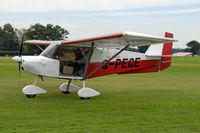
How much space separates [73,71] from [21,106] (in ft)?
8.44

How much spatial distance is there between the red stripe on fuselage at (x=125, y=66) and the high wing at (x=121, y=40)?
1.04 m

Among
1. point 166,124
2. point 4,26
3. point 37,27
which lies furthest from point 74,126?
point 4,26

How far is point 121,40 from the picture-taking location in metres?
8.59

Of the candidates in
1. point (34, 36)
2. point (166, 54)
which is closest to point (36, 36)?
point (34, 36)

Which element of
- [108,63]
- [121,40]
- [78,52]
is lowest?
[108,63]

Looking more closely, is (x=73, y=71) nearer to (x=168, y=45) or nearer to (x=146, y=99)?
(x=146, y=99)

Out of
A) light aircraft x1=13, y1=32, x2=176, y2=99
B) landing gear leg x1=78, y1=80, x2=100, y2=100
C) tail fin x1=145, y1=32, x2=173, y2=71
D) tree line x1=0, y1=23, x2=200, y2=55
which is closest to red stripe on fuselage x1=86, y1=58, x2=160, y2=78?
light aircraft x1=13, y1=32, x2=176, y2=99

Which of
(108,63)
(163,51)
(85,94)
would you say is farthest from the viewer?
(163,51)

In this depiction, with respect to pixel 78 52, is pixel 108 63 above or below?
below

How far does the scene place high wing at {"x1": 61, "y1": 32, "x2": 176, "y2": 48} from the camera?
25.2 ft

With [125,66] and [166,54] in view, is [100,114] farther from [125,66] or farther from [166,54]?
[166,54]

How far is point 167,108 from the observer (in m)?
8.05

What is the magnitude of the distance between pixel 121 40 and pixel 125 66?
103 inches

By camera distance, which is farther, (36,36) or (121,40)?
(36,36)
